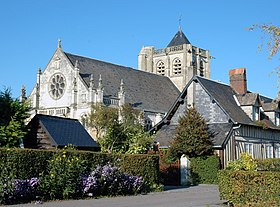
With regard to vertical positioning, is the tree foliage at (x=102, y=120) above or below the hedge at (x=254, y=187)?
above

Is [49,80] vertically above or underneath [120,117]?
above

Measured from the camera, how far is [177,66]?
5706cm

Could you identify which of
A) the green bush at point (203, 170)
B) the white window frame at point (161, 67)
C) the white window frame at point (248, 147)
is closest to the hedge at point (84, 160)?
the green bush at point (203, 170)

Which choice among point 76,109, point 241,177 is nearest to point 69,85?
point 76,109

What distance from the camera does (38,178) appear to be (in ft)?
44.2

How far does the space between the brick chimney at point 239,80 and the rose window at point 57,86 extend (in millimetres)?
16930

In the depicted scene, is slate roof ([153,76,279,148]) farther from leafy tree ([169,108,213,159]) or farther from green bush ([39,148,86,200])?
green bush ([39,148,86,200])

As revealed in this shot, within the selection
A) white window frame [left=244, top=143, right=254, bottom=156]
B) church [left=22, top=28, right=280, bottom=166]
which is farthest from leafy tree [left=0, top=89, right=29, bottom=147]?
white window frame [left=244, top=143, right=254, bottom=156]

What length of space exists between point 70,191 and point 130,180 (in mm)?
3123

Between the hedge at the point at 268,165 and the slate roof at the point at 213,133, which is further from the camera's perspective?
the slate roof at the point at 213,133

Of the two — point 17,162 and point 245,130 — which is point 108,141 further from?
point 17,162

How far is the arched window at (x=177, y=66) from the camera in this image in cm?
5672

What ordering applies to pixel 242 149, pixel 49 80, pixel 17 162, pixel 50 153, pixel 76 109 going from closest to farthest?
1. pixel 17 162
2. pixel 50 153
3. pixel 242 149
4. pixel 76 109
5. pixel 49 80

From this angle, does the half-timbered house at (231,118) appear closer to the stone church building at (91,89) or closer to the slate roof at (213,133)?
the slate roof at (213,133)
